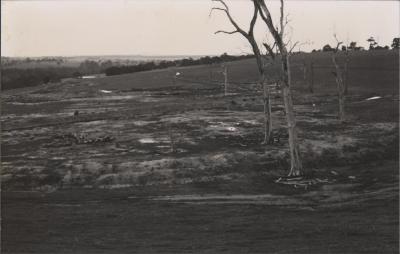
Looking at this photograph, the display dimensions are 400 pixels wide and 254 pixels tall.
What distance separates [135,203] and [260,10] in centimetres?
1067

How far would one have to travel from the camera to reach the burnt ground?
1464 cm

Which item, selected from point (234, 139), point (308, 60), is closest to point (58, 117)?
point (234, 139)

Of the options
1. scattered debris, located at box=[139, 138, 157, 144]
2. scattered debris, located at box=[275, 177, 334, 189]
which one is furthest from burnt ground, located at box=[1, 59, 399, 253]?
scattered debris, located at box=[275, 177, 334, 189]

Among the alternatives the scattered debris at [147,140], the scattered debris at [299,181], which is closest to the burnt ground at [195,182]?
the scattered debris at [147,140]

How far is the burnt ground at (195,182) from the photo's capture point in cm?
1464

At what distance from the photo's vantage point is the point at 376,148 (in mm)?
32719

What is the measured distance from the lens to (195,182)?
1007 inches

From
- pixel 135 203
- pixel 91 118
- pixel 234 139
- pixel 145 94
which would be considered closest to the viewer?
pixel 135 203

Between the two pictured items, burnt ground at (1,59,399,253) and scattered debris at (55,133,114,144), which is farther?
scattered debris at (55,133,114,144)

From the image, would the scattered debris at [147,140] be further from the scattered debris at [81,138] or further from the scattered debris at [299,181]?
the scattered debris at [299,181]

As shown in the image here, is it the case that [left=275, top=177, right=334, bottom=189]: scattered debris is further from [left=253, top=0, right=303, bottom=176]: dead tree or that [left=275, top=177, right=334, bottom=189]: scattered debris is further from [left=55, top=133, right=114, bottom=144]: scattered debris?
[left=55, top=133, right=114, bottom=144]: scattered debris

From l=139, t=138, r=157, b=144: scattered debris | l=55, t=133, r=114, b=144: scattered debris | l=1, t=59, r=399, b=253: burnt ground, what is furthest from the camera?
l=55, t=133, r=114, b=144: scattered debris

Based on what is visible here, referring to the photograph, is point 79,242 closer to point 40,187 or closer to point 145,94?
point 40,187

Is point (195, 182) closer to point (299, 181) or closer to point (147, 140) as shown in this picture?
point (299, 181)
